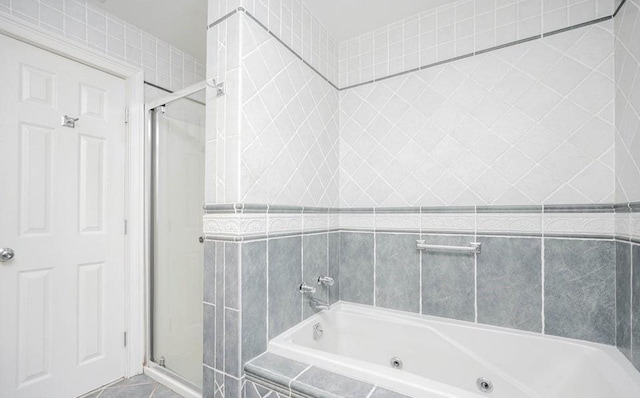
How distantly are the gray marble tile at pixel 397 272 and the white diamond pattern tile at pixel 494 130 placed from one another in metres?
0.26

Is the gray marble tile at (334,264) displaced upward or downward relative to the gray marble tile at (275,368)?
upward

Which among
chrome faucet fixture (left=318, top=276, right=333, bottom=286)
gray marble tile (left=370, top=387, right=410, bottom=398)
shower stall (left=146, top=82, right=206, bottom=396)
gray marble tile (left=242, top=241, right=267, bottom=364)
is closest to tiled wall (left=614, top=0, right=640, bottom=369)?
gray marble tile (left=370, top=387, right=410, bottom=398)

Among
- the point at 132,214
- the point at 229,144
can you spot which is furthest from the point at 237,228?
the point at 132,214

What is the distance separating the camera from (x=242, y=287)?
1.23 meters

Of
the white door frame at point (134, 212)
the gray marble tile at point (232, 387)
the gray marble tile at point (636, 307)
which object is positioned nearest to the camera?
the gray marble tile at point (636, 307)

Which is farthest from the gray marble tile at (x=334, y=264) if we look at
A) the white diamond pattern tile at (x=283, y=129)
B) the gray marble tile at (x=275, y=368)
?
the gray marble tile at (x=275, y=368)

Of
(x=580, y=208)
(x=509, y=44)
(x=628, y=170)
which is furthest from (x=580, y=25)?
(x=580, y=208)

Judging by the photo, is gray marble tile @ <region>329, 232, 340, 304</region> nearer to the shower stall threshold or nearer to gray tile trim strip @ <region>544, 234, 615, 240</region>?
the shower stall threshold

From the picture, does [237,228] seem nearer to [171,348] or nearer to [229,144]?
[229,144]

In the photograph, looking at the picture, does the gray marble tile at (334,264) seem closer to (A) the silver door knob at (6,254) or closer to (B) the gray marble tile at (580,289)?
(B) the gray marble tile at (580,289)

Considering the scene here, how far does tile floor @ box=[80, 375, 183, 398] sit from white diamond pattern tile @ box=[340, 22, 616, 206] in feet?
5.44

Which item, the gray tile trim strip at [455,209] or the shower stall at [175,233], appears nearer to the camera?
the gray tile trim strip at [455,209]

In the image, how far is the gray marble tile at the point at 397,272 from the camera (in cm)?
173

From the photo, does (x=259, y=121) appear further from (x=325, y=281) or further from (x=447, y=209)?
(x=447, y=209)
